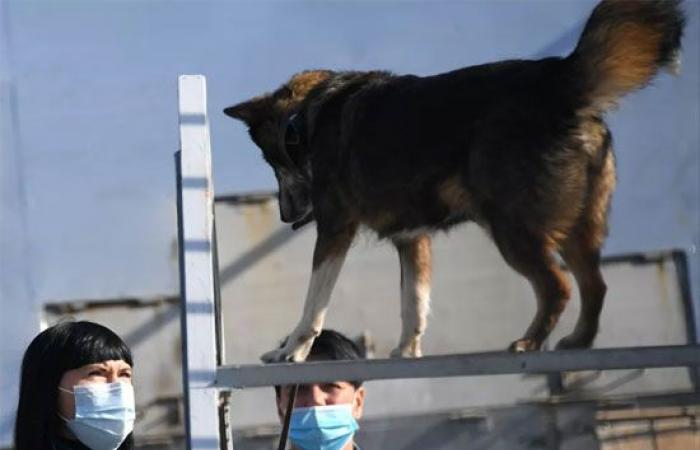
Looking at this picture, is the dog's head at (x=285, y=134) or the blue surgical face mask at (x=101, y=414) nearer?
the blue surgical face mask at (x=101, y=414)

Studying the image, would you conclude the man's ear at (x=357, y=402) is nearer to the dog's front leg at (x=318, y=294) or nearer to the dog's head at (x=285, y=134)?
the dog's front leg at (x=318, y=294)

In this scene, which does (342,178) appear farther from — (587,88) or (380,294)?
(380,294)

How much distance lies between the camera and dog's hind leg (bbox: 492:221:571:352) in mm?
2648

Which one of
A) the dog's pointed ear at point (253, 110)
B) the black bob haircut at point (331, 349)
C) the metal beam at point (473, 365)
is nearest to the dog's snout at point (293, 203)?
the dog's pointed ear at point (253, 110)

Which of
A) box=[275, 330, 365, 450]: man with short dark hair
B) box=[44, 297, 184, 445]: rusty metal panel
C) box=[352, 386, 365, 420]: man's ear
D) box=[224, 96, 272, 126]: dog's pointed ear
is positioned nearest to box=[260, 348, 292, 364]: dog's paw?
box=[275, 330, 365, 450]: man with short dark hair

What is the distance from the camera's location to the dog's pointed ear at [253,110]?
132 inches

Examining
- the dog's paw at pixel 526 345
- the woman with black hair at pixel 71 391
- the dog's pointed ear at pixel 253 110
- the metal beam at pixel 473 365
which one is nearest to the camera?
the metal beam at pixel 473 365

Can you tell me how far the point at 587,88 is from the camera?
268 cm

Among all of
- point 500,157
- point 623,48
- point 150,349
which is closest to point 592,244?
point 500,157

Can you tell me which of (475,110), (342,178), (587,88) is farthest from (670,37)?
(342,178)

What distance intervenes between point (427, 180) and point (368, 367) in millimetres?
873

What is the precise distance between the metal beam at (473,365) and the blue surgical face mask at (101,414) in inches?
17.0

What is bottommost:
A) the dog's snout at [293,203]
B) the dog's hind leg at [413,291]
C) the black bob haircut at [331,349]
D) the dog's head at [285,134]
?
the black bob haircut at [331,349]

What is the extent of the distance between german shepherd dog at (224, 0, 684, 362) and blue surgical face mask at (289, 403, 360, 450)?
0.62 feet
